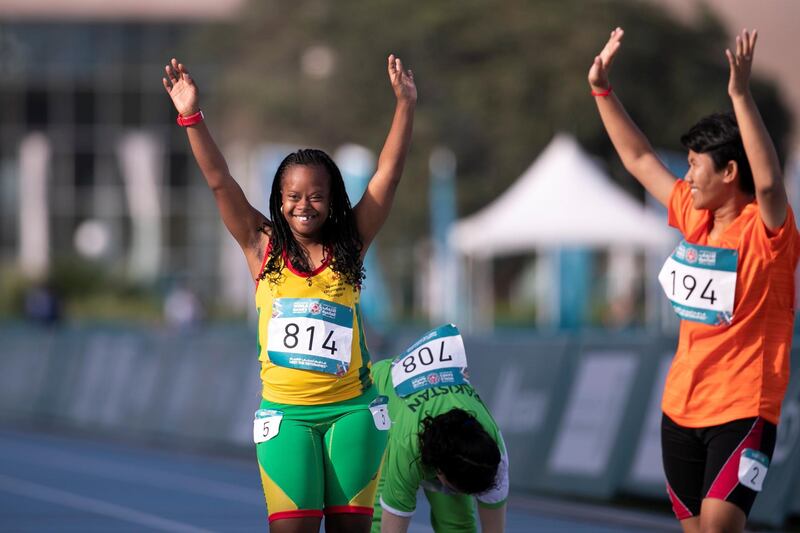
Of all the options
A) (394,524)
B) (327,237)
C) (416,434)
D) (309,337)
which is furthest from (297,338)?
(394,524)

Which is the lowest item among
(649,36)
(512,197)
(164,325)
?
(164,325)

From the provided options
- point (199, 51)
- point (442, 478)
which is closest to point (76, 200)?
point (199, 51)

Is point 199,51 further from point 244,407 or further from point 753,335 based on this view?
point 753,335

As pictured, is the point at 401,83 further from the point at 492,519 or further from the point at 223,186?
the point at 492,519

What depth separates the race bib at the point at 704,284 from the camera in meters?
6.30

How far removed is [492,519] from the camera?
24.3 ft

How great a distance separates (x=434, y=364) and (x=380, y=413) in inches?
46.3

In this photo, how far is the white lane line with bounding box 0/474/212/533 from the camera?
1205cm

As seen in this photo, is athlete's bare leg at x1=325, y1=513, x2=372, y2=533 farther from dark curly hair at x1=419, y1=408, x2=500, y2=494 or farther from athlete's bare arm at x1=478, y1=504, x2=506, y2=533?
athlete's bare arm at x1=478, y1=504, x2=506, y2=533

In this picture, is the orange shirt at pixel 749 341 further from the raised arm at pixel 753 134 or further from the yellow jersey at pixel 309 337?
the yellow jersey at pixel 309 337

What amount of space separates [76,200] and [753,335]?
2716 inches

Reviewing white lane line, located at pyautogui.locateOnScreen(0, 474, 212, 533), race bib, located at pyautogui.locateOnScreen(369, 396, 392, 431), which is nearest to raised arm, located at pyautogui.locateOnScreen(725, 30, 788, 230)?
race bib, located at pyautogui.locateOnScreen(369, 396, 392, 431)

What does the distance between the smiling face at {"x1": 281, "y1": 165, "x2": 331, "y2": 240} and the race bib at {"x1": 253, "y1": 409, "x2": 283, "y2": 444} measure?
624mm

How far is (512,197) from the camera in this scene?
99.1ft
